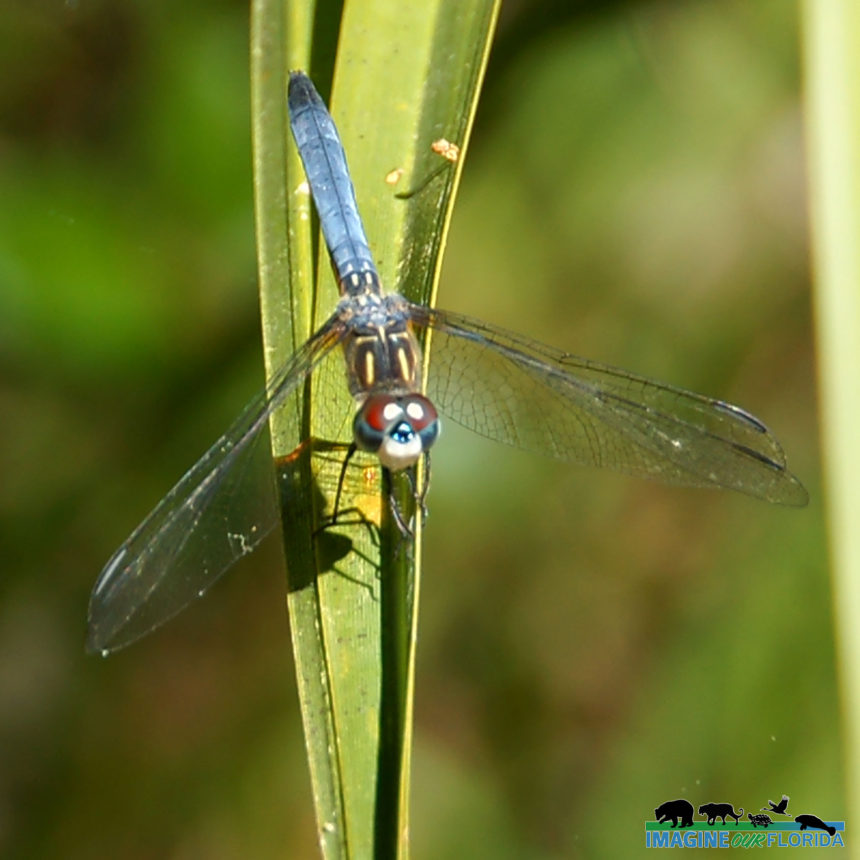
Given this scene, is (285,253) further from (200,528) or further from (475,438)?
(475,438)

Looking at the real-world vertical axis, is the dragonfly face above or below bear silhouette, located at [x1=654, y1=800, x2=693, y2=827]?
above

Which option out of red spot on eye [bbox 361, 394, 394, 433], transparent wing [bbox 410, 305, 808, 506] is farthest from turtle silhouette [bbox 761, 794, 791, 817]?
red spot on eye [bbox 361, 394, 394, 433]

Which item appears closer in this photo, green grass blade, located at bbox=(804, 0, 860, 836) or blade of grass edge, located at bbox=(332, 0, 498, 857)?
green grass blade, located at bbox=(804, 0, 860, 836)

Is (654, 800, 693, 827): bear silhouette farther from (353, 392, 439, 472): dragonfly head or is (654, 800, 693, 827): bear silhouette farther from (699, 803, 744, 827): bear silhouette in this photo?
(353, 392, 439, 472): dragonfly head

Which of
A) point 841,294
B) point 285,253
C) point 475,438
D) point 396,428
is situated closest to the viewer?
point 841,294

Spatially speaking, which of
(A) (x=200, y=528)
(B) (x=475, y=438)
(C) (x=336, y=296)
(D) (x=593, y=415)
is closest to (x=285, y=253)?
(C) (x=336, y=296)

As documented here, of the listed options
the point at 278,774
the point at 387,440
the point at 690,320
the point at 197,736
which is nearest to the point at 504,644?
the point at 278,774

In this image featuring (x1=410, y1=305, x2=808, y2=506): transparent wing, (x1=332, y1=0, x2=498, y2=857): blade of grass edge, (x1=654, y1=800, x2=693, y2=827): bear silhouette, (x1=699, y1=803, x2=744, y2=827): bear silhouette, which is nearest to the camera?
(x1=332, y1=0, x2=498, y2=857): blade of grass edge
